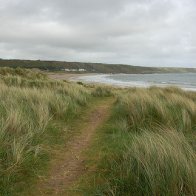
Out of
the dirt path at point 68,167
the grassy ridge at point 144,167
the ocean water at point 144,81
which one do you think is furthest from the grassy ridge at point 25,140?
the ocean water at point 144,81

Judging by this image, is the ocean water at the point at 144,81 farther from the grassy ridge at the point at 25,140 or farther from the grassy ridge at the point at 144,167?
the grassy ridge at the point at 144,167

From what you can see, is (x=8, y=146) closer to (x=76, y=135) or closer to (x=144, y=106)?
(x=76, y=135)

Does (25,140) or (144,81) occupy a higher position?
(25,140)

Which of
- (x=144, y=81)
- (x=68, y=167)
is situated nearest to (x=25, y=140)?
(x=68, y=167)

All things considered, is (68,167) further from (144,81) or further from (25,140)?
(144,81)

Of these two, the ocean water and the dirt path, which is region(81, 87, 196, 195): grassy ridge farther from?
the ocean water

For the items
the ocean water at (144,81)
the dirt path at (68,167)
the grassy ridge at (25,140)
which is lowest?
the ocean water at (144,81)

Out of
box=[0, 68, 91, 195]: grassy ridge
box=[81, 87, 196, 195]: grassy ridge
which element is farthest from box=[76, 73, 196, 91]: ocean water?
box=[81, 87, 196, 195]: grassy ridge

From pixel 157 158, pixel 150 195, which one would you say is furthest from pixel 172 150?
pixel 150 195

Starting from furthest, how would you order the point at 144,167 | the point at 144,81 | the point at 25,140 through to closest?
1. the point at 144,81
2. the point at 25,140
3. the point at 144,167

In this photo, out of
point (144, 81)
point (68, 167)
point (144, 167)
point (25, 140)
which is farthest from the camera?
point (144, 81)

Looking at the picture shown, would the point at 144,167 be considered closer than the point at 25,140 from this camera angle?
Yes

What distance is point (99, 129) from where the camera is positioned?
22.7 ft

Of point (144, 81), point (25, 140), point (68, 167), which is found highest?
point (25, 140)
